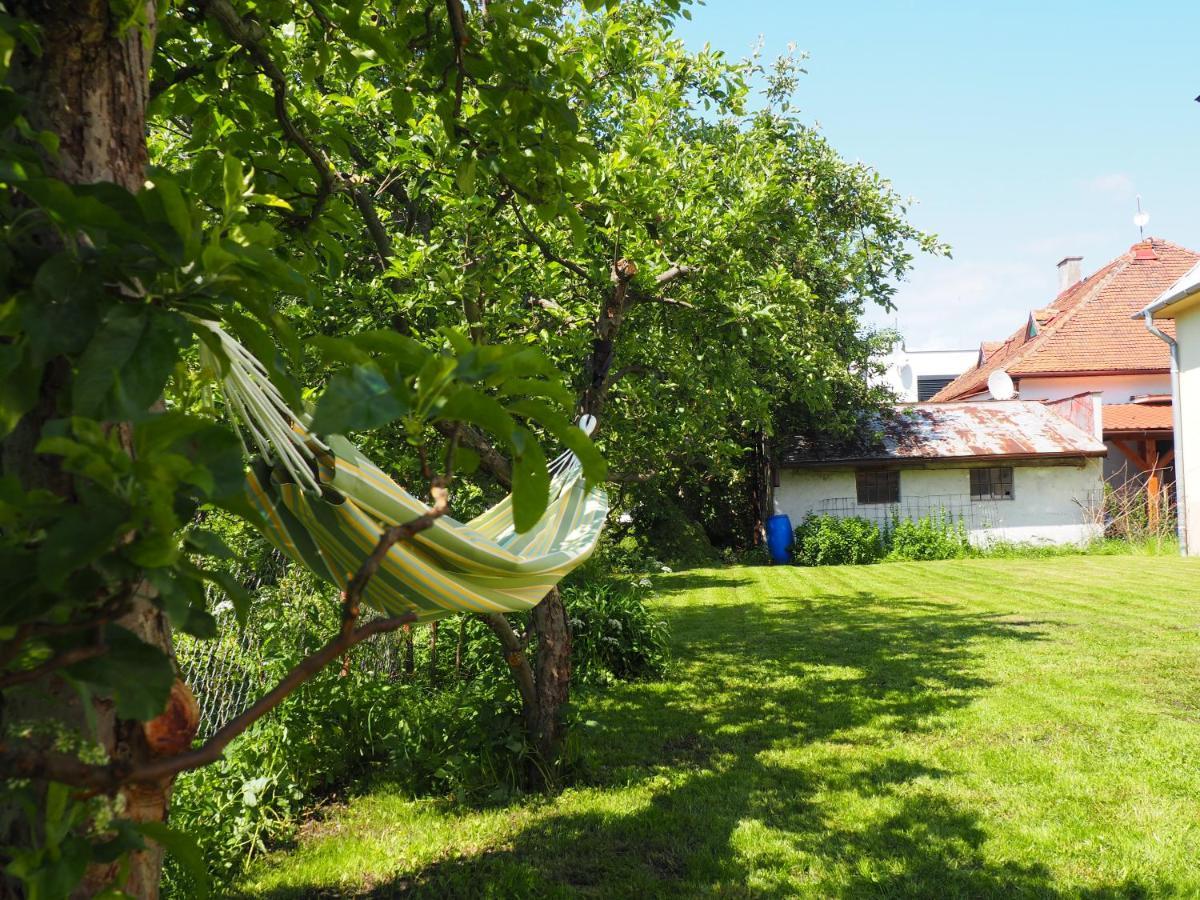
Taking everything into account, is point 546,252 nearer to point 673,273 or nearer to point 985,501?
point 673,273

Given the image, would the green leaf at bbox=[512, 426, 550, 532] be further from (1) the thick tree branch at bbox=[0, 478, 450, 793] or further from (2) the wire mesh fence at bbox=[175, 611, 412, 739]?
(2) the wire mesh fence at bbox=[175, 611, 412, 739]

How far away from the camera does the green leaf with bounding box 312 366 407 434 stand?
0.62m

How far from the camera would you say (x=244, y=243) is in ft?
2.54

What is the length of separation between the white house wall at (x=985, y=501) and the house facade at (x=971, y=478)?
2cm

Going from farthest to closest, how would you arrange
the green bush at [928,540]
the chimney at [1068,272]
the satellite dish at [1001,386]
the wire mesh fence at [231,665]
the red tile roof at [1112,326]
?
the chimney at [1068,272] → the red tile roof at [1112,326] → the satellite dish at [1001,386] → the green bush at [928,540] → the wire mesh fence at [231,665]

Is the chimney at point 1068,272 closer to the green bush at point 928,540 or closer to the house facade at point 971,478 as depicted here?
the house facade at point 971,478

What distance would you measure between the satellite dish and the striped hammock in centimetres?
1719

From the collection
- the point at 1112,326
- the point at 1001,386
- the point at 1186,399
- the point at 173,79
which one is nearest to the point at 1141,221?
the point at 1112,326

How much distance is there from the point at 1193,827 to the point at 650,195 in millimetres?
3384

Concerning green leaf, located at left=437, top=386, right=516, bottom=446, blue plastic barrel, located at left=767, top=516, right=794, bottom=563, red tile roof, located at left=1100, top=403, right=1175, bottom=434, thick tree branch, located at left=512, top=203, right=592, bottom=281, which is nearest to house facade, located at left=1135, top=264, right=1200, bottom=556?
red tile roof, located at left=1100, top=403, right=1175, bottom=434

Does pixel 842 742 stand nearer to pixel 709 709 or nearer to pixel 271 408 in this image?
pixel 709 709

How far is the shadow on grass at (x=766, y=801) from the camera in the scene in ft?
9.84

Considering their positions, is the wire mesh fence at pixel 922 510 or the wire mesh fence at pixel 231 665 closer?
the wire mesh fence at pixel 231 665

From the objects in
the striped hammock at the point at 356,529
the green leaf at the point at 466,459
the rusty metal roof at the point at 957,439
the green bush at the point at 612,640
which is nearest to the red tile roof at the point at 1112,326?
the rusty metal roof at the point at 957,439
